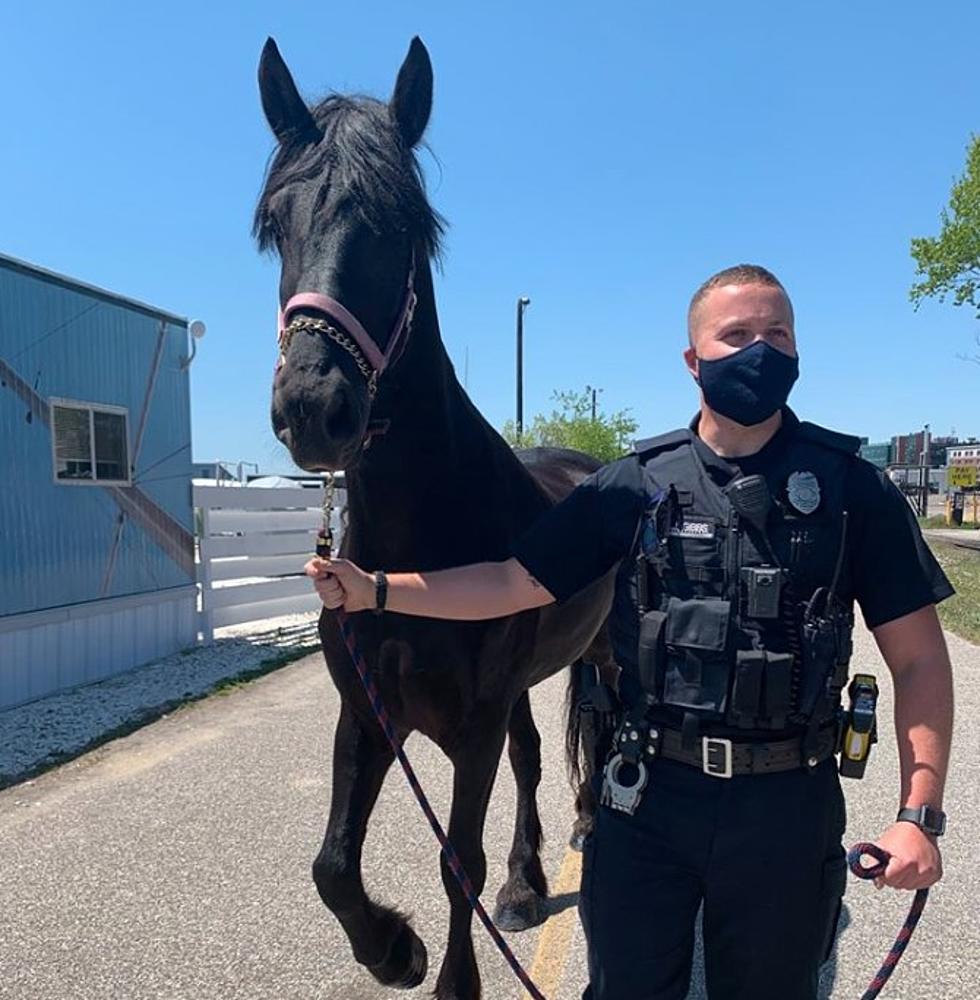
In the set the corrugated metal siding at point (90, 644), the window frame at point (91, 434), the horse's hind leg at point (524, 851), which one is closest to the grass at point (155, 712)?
the corrugated metal siding at point (90, 644)

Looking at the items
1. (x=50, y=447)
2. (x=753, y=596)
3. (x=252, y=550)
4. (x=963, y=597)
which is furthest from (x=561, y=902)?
(x=963, y=597)

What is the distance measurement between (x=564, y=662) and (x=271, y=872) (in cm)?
169

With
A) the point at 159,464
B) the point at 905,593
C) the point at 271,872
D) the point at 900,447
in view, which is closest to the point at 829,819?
the point at 905,593

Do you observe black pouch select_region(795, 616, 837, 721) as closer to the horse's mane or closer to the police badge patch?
the police badge patch

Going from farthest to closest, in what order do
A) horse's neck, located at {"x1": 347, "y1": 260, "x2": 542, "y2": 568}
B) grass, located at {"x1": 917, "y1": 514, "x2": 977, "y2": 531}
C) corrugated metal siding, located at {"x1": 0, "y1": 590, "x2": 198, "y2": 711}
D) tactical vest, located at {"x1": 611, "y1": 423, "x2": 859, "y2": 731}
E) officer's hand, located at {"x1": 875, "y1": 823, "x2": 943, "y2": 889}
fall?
grass, located at {"x1": 917, "y1": 514, "x2": 977, "y2": 531} → corrugated metal siding, located at {"x1": 0, "y1": 590, "x2": 198, "y2": 711} → horse's neck, located at {"x1": 347, "y1": 260, "x2": 542, "y2": 568} → tactical vest, located at {"x1": 611, "y1": 423, "x2": 859, "y2": 731} → officer's hand, located at {"x1": 875, "y1": 823, "x2": 943, "y2": 889}

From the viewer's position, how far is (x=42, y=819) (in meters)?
4.45

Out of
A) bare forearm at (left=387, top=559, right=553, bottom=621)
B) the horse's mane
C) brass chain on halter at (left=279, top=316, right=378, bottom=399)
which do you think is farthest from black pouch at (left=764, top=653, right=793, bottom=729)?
the horse's mane

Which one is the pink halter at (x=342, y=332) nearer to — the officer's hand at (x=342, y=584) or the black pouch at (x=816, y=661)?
the officer's hand at (x=342, y=584)

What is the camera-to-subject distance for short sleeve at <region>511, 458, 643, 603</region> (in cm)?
207

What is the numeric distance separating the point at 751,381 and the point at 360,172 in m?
1.10

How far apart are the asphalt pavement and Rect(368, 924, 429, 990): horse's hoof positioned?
32 centimetres

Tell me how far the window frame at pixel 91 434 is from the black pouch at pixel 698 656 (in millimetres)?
6699

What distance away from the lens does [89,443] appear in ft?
24.9

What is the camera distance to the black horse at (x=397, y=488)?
2.11 metres
